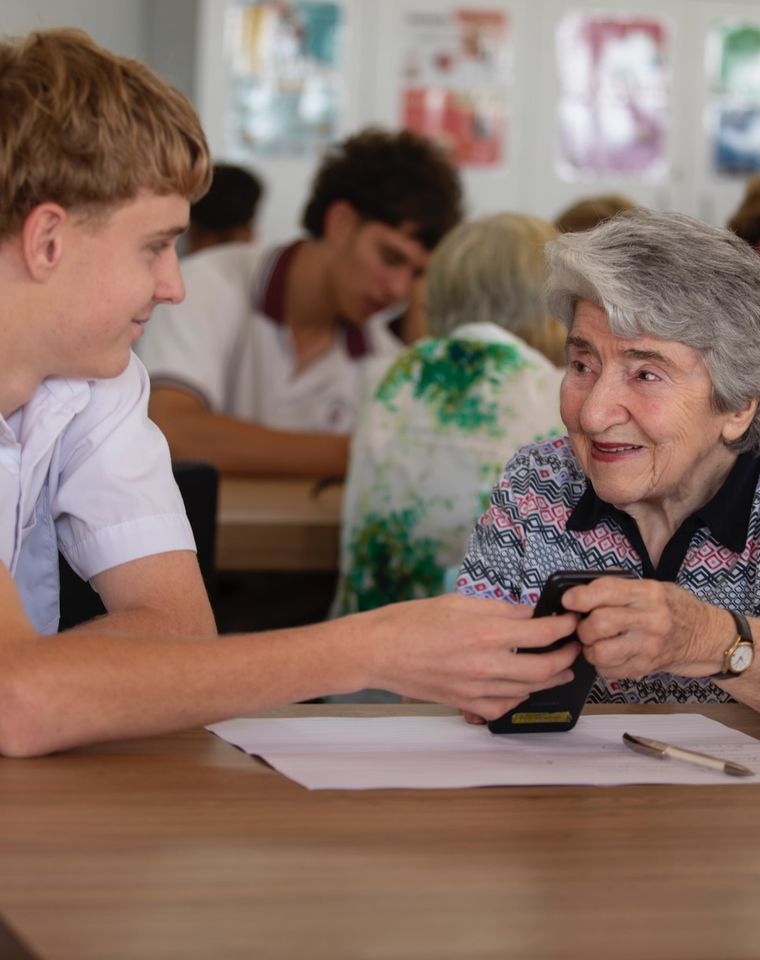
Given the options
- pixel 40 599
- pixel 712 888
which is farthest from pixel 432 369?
pixel 712 888

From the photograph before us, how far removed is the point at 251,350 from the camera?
4.14 m

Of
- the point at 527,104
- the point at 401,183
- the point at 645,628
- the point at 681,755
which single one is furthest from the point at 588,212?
the point at 681,755

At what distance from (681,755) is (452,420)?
1.53 m

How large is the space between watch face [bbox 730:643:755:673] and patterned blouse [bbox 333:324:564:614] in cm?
123

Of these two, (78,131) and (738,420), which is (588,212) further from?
(78,131)

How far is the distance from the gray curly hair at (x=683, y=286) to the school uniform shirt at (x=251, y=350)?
7.11ft

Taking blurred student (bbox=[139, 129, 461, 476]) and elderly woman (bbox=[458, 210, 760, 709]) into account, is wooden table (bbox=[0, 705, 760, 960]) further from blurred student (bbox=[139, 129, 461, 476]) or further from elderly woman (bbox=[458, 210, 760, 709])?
blurred student (bbox=[139, 129, 461, 476])

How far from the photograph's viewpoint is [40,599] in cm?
192

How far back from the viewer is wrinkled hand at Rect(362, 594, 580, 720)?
1456 mm

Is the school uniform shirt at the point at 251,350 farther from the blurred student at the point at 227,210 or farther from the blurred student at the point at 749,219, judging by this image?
the blurred student at the point at 227,210

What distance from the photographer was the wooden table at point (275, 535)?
305 centimetres

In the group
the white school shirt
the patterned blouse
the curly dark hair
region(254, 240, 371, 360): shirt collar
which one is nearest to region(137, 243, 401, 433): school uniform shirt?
region(254, 240, 371, 360): shirt collar

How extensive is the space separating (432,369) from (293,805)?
1754 mm

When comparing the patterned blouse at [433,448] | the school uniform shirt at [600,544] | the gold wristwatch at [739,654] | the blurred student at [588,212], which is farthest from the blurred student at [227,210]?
the gold wristwatch at [739,654]
